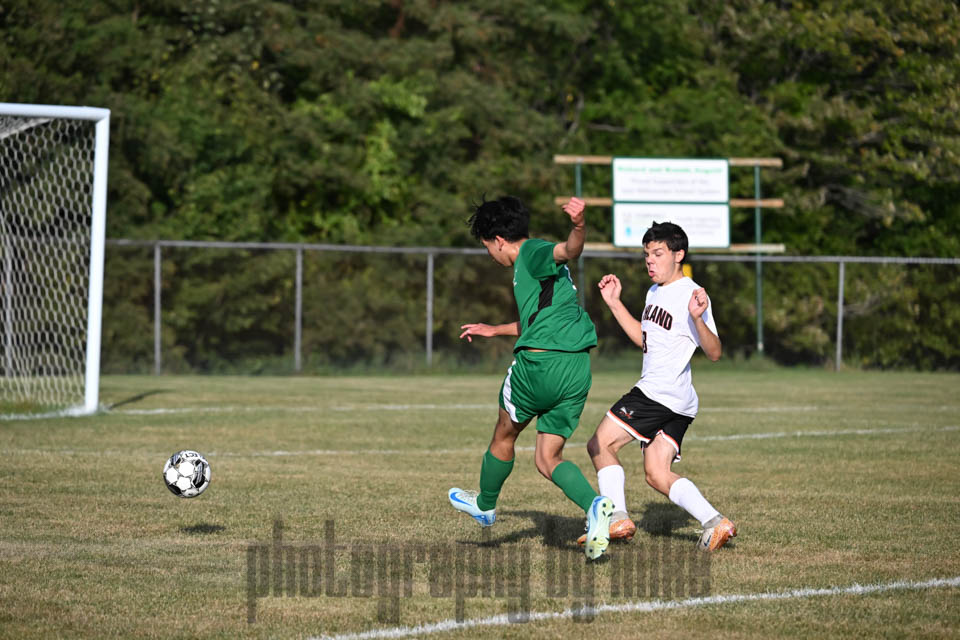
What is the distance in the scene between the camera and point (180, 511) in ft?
24.8

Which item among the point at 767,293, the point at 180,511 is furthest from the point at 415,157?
the point at 180,511

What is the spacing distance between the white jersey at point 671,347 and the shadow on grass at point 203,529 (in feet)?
8.19

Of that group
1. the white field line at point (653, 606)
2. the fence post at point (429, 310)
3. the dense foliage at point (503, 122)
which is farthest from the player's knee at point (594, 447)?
the dense foliage at point (503, 122)

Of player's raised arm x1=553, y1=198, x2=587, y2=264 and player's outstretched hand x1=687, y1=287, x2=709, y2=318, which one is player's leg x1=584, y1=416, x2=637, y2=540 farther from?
player's raised arm x1=553, y1=198, x2=587, y2=264

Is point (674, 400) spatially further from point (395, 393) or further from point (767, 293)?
point (767, 293)

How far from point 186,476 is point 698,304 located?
10.7ft

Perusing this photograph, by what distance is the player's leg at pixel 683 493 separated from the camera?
20.7 feet

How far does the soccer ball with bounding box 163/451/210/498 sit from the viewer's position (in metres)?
7.39

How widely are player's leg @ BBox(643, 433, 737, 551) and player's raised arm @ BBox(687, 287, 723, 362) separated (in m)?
0.58

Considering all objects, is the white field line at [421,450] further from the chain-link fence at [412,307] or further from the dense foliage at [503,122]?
the dense foliage at [503,122]

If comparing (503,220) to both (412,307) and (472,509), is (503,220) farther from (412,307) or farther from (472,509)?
(412,307)

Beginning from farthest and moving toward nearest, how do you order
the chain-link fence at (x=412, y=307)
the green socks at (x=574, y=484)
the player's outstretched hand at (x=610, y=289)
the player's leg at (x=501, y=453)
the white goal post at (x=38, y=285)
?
the chain-link fence at (x=412, y=307)
the white goal post at (x=38, y=285)
the player's leg at (x=501, y=453)
the player's outstretched hand at (x=610, y=289)
the green socks at (x=574, y=484)

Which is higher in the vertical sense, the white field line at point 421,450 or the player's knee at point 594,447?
the player's knee at point 594,447

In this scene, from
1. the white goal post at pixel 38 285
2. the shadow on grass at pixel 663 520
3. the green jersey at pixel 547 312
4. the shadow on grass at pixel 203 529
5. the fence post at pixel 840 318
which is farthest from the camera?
the fence post at pixel 840 318
